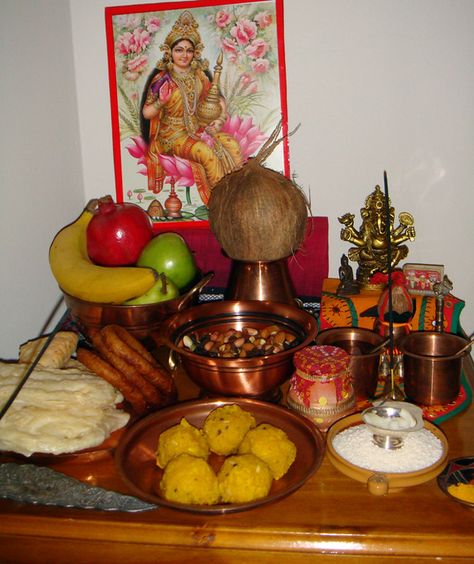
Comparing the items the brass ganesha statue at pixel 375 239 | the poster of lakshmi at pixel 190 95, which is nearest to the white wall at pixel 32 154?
the poster of lakshmi at pixel 190 95

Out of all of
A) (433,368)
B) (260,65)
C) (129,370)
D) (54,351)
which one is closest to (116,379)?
(129,370)

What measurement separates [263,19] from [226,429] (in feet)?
3.33

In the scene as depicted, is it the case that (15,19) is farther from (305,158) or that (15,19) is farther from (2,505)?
(2,505)

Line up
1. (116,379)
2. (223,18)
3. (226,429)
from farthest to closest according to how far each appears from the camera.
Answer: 1. (223,18)
2. (116,379)
3. (226,429)

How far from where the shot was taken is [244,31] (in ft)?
4.71

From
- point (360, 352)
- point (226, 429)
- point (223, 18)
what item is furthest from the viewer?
point (223, 18)

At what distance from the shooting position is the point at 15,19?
47.9 inches

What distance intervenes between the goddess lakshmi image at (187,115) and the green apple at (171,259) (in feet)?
1.03

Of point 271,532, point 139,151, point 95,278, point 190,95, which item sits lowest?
point 271,532

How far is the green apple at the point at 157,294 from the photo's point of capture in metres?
1.16

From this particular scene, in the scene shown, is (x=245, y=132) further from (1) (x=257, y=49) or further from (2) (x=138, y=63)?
(2) (x=138, y=63)

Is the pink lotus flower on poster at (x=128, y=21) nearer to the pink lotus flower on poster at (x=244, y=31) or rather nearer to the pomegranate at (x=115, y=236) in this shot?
the pink lotus flower on poster at (x=244, y=31)

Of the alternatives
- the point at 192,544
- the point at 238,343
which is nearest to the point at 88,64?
the point at 238,343

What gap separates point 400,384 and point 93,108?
3.35ft
